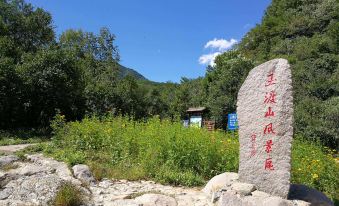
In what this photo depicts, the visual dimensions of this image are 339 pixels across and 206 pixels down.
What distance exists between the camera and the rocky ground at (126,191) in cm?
523

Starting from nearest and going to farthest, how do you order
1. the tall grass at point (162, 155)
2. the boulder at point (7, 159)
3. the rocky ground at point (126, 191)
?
the rocky ground at point (126, 191) < the tall grass at point (162, 155) < the boulder at point (7, 159)

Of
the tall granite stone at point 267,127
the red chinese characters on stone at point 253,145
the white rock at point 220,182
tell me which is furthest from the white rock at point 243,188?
the red chinese characters on stone at point 253,145

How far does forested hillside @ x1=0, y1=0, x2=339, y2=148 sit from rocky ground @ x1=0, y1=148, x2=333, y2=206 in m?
3.71

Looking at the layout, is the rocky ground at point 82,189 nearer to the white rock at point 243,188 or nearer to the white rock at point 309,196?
the white rock at point 243,188

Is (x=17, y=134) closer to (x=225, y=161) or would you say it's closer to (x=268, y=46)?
(x=225, y=161)

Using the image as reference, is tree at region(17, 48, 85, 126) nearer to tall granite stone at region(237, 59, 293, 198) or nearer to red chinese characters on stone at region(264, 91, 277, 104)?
tall granite stone at region(237, 59, 293, 198)

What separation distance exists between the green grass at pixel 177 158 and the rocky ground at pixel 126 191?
0.38m

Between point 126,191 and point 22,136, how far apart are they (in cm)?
799

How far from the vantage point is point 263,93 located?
558 cm

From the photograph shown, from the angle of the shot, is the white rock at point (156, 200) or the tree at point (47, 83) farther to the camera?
the tree at point (47, 83)

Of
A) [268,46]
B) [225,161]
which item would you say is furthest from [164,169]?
[268,46]

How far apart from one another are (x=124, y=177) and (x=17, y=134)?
25.2 ft

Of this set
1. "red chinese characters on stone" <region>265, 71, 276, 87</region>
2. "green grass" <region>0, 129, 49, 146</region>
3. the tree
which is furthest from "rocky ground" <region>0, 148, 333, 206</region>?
the tree

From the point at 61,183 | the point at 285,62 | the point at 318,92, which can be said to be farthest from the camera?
the point at 318,92
